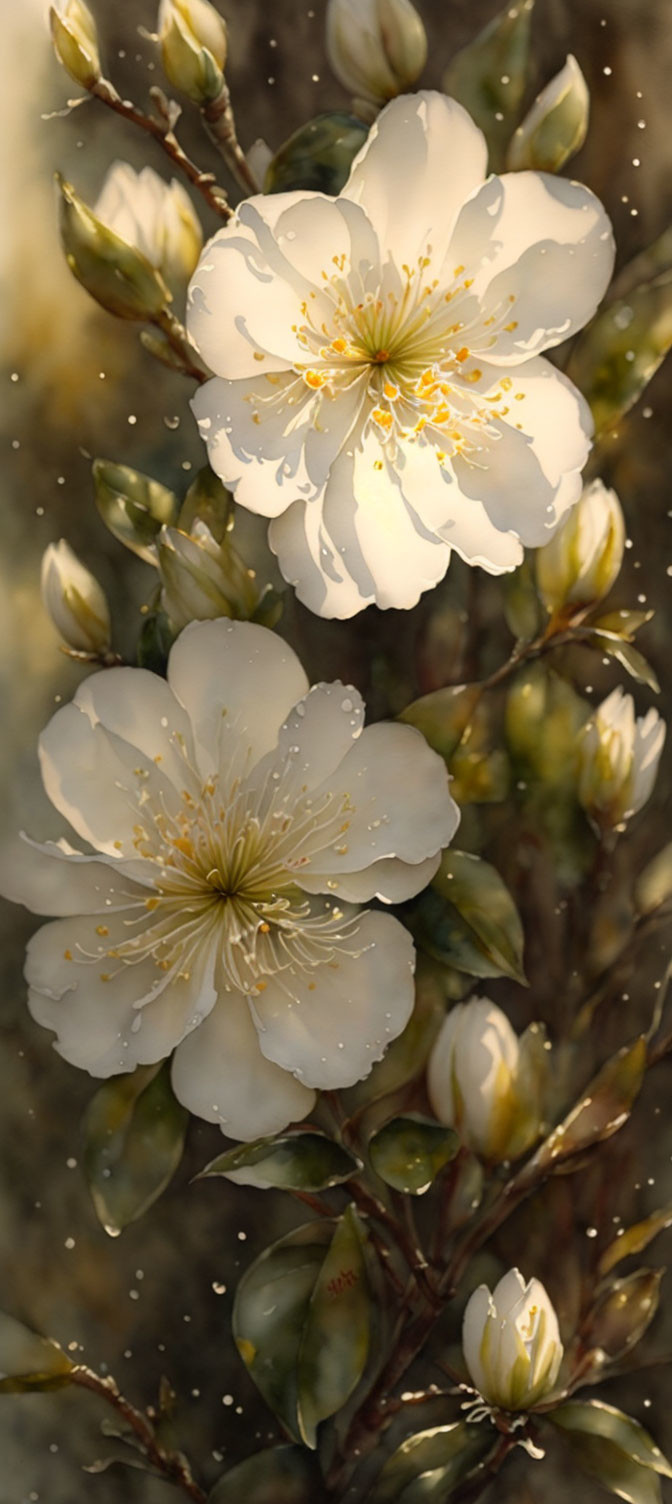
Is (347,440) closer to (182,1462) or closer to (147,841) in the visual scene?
(147,841)

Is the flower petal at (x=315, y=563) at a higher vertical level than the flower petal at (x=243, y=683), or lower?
higher

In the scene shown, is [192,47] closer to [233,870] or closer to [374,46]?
[374,46]

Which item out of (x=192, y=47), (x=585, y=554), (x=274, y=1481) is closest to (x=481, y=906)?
(x=585, y=554)

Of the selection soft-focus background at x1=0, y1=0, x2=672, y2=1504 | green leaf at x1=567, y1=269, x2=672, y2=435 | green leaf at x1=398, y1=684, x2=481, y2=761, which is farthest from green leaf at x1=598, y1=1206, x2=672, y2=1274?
green leaf at x1=567, y1=269, x2=672, y2=435


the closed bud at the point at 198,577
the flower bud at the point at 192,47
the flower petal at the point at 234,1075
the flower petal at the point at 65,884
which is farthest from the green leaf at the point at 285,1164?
the flower bud at the point at 192,47

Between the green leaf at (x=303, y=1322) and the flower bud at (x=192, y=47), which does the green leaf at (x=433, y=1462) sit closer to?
the green leaf at (x=303, y=1322)

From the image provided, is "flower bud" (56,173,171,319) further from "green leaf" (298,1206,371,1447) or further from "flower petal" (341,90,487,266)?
"green leaf" (298,1206,371,1447)

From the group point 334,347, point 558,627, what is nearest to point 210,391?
point 334,347
